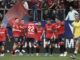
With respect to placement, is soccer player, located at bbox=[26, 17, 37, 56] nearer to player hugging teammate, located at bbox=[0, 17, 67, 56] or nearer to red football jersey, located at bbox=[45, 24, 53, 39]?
Answer: player hugging teammate, located at bbox=[0, 17, 67, 56]

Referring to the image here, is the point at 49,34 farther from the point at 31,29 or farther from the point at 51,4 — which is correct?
the point at 51,4

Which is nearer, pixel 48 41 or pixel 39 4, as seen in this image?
pixel 48 41

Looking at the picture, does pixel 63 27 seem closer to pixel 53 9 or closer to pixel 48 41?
pixel 48 41

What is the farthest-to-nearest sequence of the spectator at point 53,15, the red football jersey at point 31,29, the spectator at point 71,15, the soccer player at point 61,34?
the spectator at point 71,15 < the spectator at point 53,15 < the soccer player at point 61,34 < the red football jersey at point 31,29

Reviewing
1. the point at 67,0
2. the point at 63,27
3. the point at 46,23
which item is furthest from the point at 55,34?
the point at 67,0

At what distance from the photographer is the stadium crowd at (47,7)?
76.3ft

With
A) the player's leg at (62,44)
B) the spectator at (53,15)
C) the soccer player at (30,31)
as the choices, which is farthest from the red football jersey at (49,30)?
the spectator at (53,15)

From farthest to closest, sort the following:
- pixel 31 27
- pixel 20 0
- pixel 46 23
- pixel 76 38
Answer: pixel 20 0, pixel 46 23, pixel 31 27, pixel 76 38

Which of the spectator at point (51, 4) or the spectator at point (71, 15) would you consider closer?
the spectator at point (71, 15)

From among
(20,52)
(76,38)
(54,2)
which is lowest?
(20,52)

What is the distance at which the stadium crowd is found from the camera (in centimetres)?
2327

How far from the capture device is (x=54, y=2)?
23766 millimetres

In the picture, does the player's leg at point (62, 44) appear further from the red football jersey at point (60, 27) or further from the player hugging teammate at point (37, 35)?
the red football jersey at point (60, 27)

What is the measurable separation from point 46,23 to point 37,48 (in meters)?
2.38
